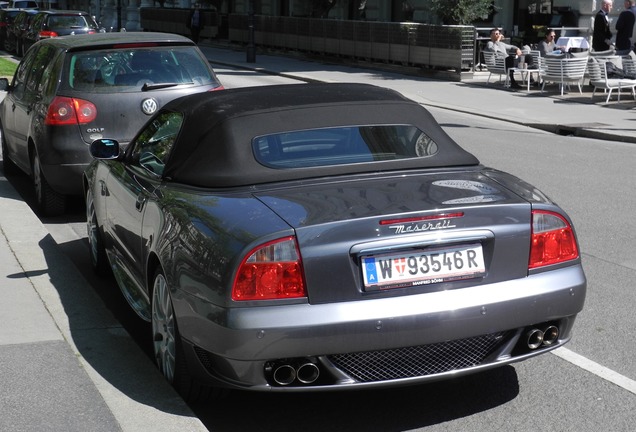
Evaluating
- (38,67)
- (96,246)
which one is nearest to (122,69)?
(38,67)

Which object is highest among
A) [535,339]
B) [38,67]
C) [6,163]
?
[38,67]

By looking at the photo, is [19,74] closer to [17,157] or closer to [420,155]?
[17,157]

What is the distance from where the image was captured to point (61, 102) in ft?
31.4

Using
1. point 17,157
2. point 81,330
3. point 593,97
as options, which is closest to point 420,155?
point 81,330

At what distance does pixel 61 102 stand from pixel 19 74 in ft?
7.51

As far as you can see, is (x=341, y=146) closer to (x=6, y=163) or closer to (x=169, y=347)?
(x=169, y=347)

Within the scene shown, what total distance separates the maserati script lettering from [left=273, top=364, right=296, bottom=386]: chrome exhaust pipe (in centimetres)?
75

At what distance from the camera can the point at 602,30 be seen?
2488 cm

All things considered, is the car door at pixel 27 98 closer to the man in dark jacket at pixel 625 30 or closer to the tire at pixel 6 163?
the tire at pixel 6 163

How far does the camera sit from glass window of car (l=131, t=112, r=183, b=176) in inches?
236

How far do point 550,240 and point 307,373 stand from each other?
1326mm

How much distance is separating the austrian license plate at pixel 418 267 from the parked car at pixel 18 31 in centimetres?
3422

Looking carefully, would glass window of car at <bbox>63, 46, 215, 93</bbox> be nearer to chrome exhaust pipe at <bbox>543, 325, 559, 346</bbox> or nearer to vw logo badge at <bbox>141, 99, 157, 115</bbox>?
vw logo badge at <bbox>141, 99, 157, 115</bbox>

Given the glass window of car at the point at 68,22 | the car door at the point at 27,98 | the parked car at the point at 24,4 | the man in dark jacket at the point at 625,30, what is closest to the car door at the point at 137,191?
the car door at the point at 27,98
